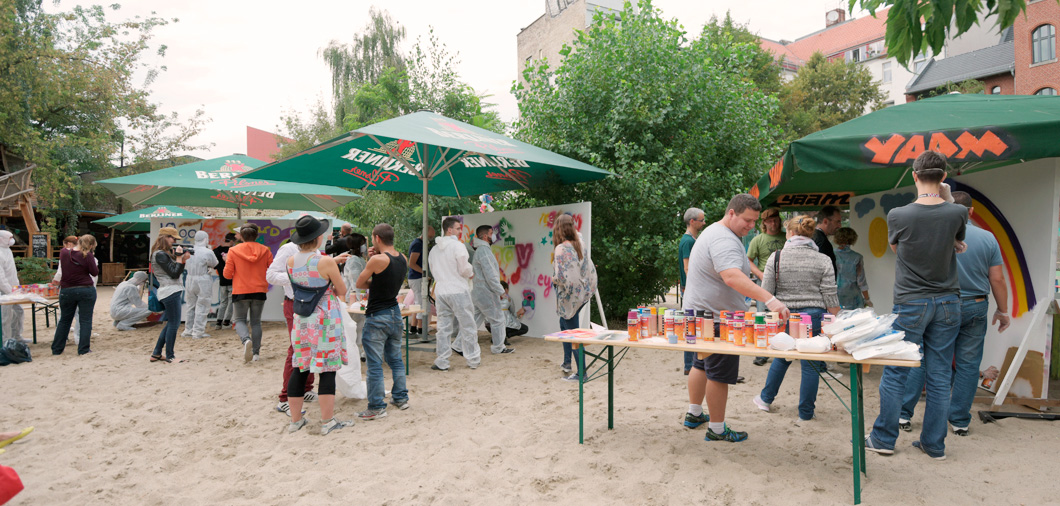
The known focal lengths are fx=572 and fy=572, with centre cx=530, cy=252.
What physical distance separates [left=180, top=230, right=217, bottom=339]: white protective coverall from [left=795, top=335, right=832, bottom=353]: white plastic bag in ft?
25.5

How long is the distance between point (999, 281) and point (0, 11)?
20405 mm

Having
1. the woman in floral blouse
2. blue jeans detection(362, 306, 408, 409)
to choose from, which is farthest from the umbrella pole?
the woman in floral blouse

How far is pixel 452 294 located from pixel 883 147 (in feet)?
13.6

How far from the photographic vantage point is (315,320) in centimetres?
418

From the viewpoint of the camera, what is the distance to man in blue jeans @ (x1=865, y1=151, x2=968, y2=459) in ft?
10.5

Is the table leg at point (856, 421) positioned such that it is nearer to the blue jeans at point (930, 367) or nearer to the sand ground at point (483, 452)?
the sand ground at point (483, 452)

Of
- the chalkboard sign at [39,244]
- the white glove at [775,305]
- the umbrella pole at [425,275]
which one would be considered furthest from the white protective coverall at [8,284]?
the chalkboard sign at [39,244]

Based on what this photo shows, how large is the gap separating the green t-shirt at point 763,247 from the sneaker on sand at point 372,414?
3754mm

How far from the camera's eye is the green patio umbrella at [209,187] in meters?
8.28

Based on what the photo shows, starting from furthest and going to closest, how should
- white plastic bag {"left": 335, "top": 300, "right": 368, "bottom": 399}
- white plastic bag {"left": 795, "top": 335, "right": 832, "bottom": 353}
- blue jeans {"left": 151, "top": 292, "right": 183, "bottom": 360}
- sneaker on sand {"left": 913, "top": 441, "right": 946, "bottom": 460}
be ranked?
blue jeans {"left": 151, "top": 292, "right": 183, "bottom": 360}, white plastic bag {"left": 335, "top": 300, "right": 368, "bottom": 399}, sneaker on sand {"left": 913, "top": 441, "right": 946, "bottom": 460}, white plastic bag {"left": 795, "top": 335, "right": 832, "bottom": 353}

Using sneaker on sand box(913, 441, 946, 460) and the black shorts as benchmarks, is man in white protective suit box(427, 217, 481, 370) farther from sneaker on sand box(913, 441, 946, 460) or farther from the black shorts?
sneaker on sand box(913, 441, 946, 460)

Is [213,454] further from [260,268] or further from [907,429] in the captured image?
[907,429]

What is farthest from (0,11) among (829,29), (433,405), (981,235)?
(829,29)

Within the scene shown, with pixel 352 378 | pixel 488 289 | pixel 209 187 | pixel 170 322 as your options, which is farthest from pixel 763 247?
pixel 209 187
